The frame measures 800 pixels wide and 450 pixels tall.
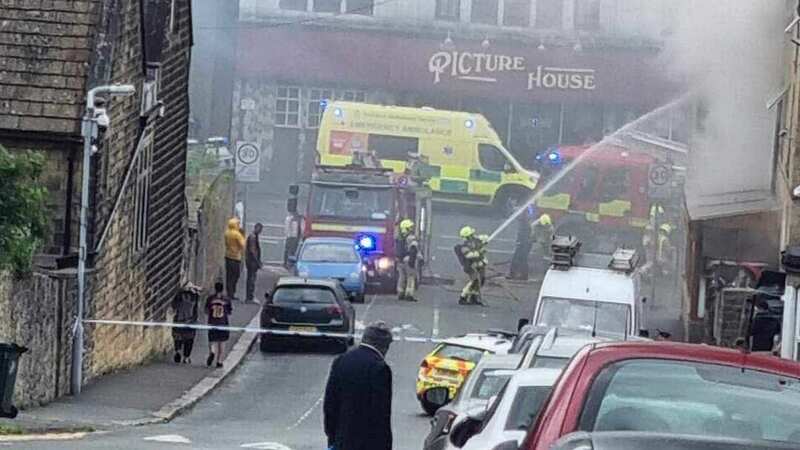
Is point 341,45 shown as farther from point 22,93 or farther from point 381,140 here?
point 22,93

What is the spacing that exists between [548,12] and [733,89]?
72.6ft

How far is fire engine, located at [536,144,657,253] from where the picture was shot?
50125mm

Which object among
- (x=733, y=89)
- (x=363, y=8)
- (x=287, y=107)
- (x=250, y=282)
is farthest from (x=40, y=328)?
(x=363, y=8)

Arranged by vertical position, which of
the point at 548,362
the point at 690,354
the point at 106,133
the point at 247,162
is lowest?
the point at 548,362

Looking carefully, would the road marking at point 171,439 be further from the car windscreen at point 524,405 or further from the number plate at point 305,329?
the number plate at point 305,329

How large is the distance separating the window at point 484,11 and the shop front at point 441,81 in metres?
1.11

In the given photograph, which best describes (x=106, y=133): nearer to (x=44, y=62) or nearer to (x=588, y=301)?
(x=44, y=62)

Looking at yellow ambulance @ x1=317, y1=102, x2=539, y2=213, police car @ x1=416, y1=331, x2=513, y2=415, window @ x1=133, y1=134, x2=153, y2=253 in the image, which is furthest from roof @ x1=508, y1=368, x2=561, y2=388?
yellow ambulance @ x1=317, y1=102, x2=539, y2=213

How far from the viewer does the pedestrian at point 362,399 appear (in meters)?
11.5

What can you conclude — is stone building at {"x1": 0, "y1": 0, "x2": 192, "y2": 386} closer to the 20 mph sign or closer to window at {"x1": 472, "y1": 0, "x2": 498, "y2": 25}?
the 20 mph sign

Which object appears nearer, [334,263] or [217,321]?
[217,321]

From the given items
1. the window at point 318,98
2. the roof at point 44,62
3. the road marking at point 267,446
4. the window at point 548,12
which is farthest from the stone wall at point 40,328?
the window at point 548,12

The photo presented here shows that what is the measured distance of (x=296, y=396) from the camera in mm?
26422

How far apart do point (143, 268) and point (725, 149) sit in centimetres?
1409
